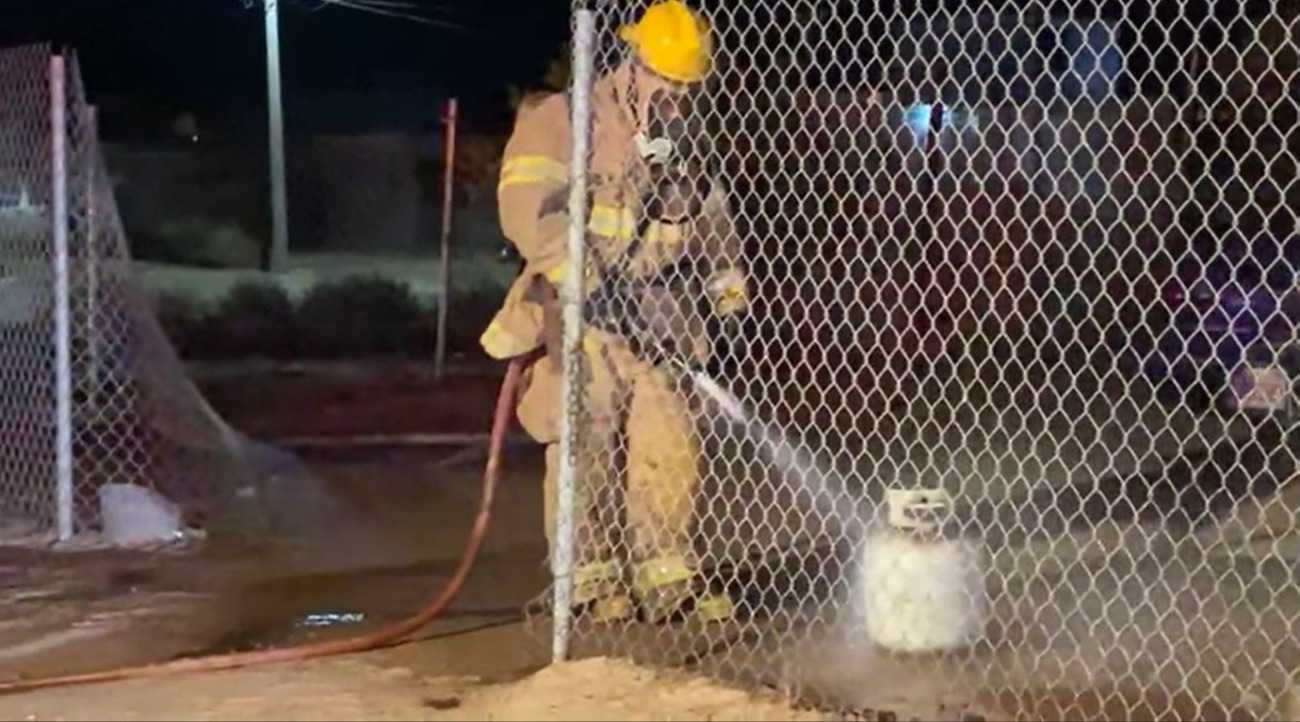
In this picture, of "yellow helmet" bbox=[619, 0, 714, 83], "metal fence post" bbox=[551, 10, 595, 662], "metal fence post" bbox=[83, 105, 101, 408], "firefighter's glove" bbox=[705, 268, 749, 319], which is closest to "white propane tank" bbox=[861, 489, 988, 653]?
"firefighter's glove" bbox=[705, 268, 749, 319]

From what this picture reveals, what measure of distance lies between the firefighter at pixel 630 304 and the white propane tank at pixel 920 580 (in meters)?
0.65

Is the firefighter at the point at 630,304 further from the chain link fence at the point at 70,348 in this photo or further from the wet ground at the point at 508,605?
the chain link fence at the point at 70,348

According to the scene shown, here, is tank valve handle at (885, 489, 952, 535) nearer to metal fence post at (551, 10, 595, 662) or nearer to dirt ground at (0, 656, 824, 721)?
dirt ground at (0, 656, 824, 721)

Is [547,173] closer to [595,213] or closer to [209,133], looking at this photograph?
[595,213]

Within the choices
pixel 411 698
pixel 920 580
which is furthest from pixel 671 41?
pixel 411 698

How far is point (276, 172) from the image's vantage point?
23.7 m

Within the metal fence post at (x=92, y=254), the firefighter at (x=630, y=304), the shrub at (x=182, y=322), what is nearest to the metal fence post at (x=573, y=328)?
the firefighter at (x=630, y=304)

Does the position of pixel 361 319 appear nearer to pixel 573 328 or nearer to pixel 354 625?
pixel 354 625

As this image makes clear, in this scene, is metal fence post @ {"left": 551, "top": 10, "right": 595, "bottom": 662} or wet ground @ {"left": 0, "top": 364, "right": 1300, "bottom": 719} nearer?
metal fence post @ {"left": 551, "top": 10, "right": 595, "bottom": 662}

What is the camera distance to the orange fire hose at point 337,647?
216 inches

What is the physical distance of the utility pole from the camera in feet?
73.2

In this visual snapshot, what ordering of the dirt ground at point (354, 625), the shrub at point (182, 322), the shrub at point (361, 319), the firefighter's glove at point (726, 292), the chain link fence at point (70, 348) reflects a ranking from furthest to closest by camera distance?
the shrub at point (361, 319), the shrub at point (182, 322), the chain link fence at point (70, 348), the firefighter's glove at point (726, 292), the dirt ground at point (354, 625)

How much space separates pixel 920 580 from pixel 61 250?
146 inches

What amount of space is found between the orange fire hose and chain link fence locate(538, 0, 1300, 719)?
0.20 m
